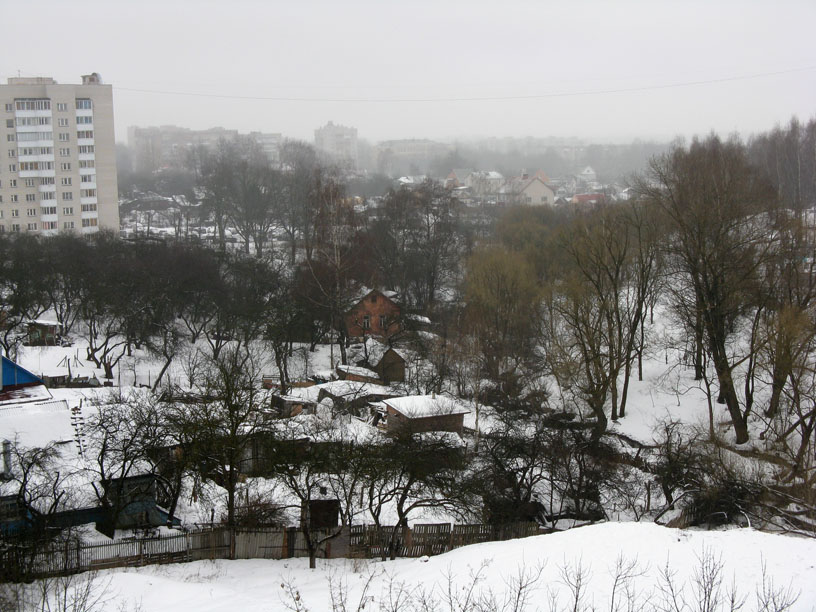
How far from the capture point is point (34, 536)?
11.8 m

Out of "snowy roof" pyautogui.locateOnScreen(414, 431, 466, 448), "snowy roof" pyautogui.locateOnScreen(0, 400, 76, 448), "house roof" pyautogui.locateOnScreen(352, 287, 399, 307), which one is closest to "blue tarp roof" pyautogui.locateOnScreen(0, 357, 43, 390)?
"snowy roof" pyautogui.locateOnScreen(0, 400, 76, 448)

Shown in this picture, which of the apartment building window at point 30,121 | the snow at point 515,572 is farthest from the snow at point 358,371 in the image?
the apartment building window at point 30,121

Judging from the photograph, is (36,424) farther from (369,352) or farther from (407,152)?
(407,152)

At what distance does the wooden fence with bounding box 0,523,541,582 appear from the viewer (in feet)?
39.9

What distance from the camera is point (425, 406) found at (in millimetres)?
19750

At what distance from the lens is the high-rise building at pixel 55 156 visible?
44.8 metres

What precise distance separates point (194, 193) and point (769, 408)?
50854 mm

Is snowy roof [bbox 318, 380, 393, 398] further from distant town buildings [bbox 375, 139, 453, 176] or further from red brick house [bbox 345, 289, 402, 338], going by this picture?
distant town buildings [bbox 375, 139, 453, 176]

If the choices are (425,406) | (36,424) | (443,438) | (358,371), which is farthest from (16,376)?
(358,371)

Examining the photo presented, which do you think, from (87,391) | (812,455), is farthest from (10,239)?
(812,455)

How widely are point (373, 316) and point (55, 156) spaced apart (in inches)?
1103

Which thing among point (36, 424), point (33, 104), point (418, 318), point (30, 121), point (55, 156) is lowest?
point (36, 424)

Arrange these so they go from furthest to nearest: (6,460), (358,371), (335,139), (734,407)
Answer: (335,139) → (358,371) → (734,407) → (6,460)

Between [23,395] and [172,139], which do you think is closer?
[23,395]
